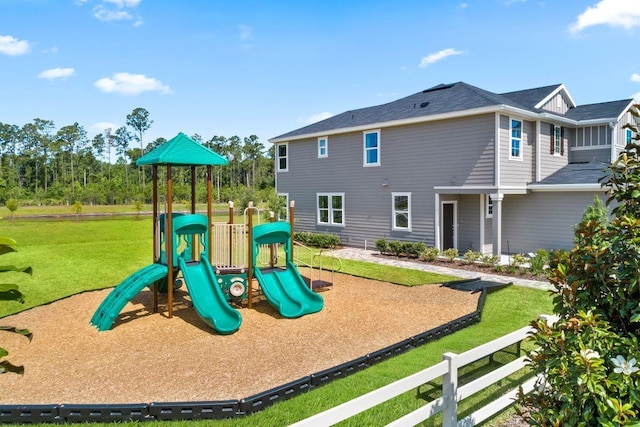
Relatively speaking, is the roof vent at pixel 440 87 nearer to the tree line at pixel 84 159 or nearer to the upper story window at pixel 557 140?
the upper story window at pixel 557 140

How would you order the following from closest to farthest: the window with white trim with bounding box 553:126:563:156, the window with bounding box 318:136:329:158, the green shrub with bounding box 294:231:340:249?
1. the window with white trim with bounding box 553:126:563:156
2. the green shrub with bounding box 294:231:340:249
3. the window with bounding box 318:136:329:158

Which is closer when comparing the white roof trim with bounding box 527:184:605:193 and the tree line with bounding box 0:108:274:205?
the white roof trim with bounding box 527:184:605:193

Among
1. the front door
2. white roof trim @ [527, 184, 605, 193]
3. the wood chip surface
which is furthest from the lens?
the front door

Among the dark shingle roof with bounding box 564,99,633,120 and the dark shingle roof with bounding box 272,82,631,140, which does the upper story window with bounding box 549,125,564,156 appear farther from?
the dark shingle roof with bounding box 564,99,633,120

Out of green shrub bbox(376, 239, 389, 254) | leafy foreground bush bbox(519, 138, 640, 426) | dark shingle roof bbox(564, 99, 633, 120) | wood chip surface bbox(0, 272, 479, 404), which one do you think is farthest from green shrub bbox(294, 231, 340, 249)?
leafy foreground bush bbox(519, 138, 640, 426)

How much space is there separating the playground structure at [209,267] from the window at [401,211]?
8.50 meters

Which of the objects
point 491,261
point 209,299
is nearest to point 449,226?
point 491,261

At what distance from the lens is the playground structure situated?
24.9ft

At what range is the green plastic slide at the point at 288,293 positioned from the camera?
8.20 metres

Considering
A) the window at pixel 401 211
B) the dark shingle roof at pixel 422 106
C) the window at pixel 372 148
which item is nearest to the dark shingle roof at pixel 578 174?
the dark shingle roof at pixel 422 106

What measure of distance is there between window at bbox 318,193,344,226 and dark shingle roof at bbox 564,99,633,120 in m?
10.7

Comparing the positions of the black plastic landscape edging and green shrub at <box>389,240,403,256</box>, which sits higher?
green shrub at <box>389,240,403,256</box>

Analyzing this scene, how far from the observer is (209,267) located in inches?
322

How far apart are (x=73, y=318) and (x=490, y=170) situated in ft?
42.3
